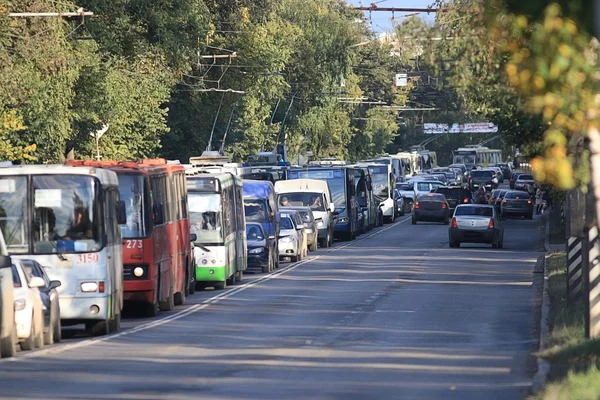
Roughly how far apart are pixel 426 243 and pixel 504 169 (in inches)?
3416

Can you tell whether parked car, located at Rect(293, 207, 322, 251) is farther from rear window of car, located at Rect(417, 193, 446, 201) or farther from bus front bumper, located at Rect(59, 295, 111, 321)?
bus front bumper, located at Rect(59, 295, 111, 321)

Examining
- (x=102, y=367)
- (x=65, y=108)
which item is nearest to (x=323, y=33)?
(x=65, y=108)

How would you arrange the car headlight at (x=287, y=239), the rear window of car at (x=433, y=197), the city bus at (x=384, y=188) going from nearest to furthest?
the car headlight at (x=287, y=239), the rear window of car at (x=433, y=197), the city bus at (x=384, y=188)

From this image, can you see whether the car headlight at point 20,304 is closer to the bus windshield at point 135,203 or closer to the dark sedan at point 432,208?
the bus windshield at point 135,203

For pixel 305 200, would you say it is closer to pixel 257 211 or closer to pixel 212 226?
pixel 257 211

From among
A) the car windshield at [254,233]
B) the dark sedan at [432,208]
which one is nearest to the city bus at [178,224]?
the car windshield at [254,233]

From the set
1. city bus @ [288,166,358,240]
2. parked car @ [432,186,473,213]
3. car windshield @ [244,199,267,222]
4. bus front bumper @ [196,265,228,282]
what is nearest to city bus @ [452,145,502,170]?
parked car @ [432,186,473,213]

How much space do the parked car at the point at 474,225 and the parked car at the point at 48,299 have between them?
30863mm

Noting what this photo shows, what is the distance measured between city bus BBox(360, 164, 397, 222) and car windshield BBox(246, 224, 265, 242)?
3405cm

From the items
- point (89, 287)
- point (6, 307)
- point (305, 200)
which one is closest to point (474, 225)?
point (305, 200)

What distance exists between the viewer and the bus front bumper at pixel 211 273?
32.6 meters

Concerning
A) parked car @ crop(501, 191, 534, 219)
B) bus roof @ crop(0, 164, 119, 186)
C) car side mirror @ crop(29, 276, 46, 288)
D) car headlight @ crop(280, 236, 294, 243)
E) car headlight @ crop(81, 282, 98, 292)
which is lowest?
parked car @ crop(501, 191, 534, 219)

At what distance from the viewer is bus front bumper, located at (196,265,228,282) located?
107 ft

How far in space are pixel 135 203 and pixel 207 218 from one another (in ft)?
22.0
